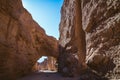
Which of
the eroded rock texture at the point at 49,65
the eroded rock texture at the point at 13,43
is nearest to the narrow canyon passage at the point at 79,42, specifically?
the eroded rock texture at the point at 13,43

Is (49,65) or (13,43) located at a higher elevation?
(13,43)

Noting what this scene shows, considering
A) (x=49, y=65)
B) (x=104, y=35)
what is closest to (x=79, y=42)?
(x=104, y=35)

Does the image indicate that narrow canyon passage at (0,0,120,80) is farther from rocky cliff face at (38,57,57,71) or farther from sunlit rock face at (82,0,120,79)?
rocky cliff face at (38,57,57,71)

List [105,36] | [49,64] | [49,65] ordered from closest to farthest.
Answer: [105,36], [49,65], [49,64]

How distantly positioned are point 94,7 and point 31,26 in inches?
488

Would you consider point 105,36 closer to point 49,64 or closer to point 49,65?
point 49,65

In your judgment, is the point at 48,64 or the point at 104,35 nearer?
the point at 104,35

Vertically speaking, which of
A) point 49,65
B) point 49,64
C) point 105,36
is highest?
point 105,36

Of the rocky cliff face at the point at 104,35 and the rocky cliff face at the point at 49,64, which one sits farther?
the rocky cliff face at the point at 49,64

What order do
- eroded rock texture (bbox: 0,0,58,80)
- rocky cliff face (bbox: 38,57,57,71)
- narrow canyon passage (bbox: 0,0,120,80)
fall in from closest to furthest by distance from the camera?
narrow canyon passage (bbox: 0,0,120,80) → eroded rock texture (bbox: 0,0,58,80) → rocky cliff face (bbox: 38,57,57,71)

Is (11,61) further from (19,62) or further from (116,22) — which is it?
(116,22)

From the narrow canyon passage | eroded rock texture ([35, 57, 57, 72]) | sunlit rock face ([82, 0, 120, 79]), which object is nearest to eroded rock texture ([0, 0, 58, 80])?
the narrow canyon passage

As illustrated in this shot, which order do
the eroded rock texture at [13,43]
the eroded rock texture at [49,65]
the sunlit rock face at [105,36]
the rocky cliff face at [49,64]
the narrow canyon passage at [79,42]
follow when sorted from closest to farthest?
the sunlit rock face at [105,36]
the narrow canyon passage at [79,42]
the eroded rock texture at [13,43]
the eroded rock texture at [49,65]
the rocky cliff face at [49,64]

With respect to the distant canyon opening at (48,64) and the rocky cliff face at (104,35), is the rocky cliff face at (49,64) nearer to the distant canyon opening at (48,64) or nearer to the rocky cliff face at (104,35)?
the distant canyon opening at (48,64)
